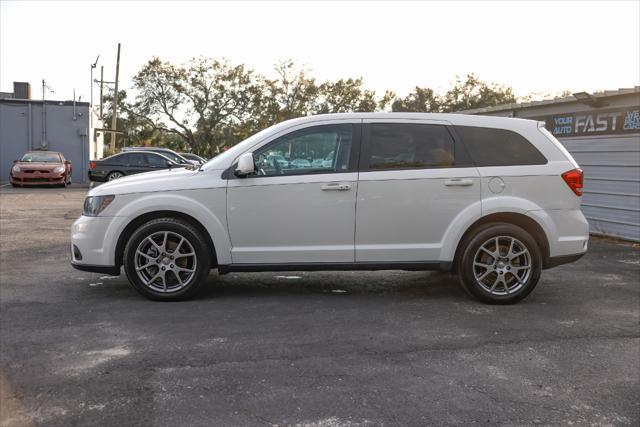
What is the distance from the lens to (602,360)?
423cm

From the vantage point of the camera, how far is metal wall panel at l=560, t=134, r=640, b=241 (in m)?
11.5

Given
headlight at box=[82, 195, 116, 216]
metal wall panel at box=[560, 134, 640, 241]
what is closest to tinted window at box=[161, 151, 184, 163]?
metal wall panel at box=[560, 134, 640, 241]

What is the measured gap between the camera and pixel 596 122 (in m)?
12.5

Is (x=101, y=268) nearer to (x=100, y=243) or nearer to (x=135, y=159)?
(x=100, y=243)

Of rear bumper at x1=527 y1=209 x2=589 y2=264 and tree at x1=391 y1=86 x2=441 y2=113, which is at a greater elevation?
tree at x1=391 y1=86 x2=441 y2=113

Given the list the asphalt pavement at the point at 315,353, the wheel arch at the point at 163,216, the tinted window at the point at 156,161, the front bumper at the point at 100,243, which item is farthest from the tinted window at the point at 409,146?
the tinted window at the point at 156,161

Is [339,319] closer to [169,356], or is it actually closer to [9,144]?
[169,356]

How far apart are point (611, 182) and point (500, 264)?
7.59 meters

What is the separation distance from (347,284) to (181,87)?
4207 centimetres

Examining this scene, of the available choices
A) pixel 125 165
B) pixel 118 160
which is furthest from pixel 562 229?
pixel 118 160

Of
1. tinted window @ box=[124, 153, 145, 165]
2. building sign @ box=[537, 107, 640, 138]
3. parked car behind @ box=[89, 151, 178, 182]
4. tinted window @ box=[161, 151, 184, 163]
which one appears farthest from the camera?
tinted window @ box=[161, 151, 184, 163]

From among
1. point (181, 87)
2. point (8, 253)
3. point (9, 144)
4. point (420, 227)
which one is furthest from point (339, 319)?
point (181, 87)

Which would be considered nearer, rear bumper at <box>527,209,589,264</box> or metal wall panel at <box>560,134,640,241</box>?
rear bumper at <box>527,209,589,264</box>

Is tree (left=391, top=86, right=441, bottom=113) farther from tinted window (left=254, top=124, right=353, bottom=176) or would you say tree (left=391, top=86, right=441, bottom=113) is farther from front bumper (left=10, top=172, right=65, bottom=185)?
tinted window (left=254, top=124, right=353, bottom=176)
